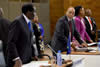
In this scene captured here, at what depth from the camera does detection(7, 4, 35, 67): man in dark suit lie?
392cm

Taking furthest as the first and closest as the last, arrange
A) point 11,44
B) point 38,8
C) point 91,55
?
point 38,8
point 91,55
point 11,44

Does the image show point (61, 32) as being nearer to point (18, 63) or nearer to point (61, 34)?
point (61, 34)

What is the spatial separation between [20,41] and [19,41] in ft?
0.05

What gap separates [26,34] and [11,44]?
1.00ft

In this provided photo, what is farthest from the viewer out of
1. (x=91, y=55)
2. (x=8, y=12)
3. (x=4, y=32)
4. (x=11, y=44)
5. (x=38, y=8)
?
(x=38, y=8)

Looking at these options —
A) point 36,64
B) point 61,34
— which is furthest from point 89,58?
point 36,64

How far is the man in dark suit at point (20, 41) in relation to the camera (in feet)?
12.9

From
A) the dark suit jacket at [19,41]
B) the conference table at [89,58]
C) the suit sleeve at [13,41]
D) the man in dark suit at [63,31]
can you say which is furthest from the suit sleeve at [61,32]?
the suit sleeve at [13,41]

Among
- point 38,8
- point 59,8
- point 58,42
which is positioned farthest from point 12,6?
point 58,42

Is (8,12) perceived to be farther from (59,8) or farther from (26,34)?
(26,34)

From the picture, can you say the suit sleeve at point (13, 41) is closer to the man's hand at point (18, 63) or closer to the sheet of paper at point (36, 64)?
the man's hand at point (18, 63)

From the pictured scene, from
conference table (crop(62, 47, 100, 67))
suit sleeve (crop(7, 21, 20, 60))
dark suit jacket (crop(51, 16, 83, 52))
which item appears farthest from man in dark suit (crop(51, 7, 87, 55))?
suit sleeve (crop(7, 21, 20, 60))

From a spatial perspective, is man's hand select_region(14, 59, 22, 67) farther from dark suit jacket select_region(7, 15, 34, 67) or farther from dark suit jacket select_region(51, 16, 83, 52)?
dark suit jacket select_region(51, 16, 83, 52)

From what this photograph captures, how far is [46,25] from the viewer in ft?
48.9
